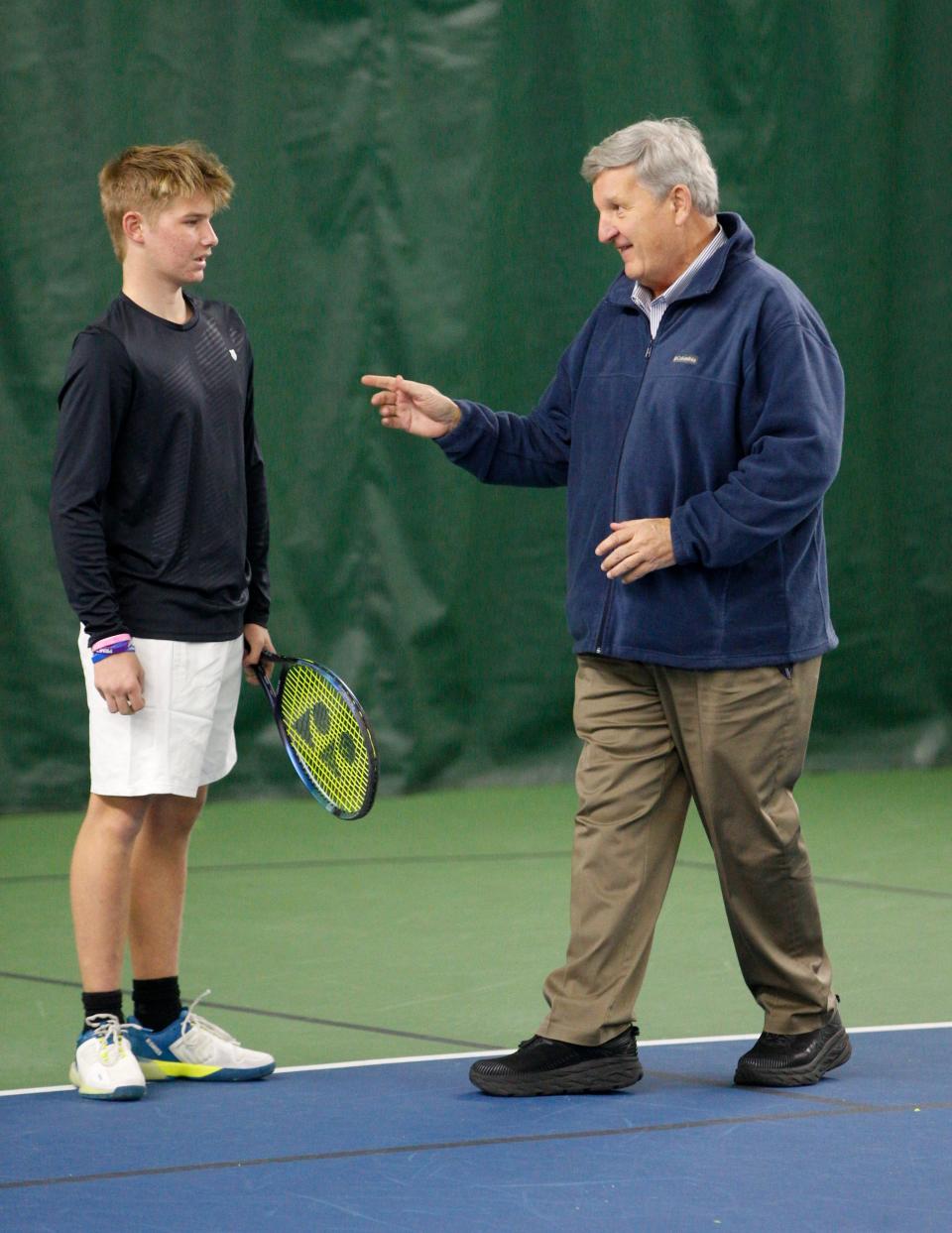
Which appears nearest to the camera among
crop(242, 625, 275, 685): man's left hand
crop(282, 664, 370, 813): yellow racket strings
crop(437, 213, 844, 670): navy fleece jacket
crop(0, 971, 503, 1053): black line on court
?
crop(437, 213, 844, 670): navy fleece jacket

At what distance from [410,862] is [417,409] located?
2.14 m

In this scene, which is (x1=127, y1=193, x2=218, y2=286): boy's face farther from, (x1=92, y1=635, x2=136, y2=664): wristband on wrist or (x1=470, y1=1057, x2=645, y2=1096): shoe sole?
(x1=470, y1=1057, x2=645, y2=1096): shoe sole

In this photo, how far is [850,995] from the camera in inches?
168

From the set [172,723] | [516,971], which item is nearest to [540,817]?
[516,971]

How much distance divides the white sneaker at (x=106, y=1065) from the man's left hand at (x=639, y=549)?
1.12m

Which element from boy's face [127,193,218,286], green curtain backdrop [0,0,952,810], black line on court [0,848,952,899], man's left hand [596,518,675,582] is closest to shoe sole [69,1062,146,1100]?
man's left hand [596,518,675,582]

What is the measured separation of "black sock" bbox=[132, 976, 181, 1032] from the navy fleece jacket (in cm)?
92

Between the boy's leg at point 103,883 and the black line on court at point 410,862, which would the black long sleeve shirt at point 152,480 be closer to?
the boy's leg at point 103,883

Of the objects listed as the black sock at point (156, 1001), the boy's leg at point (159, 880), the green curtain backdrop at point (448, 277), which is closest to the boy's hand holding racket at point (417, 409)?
the boy's leg at point (159, 880)

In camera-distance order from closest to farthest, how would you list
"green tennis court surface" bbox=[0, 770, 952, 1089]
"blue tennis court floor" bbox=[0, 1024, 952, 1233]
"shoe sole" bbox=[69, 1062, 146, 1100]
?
"blue tennis court floor" bbox=[0, 1024, 952, 1233]
"shoe sole" bbox=[69, 1062, 146, 1100]
"green tennis court surface" bbox=[0, 770, 952, 1089]

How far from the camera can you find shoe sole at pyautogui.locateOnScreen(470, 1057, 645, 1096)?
11.5 feet

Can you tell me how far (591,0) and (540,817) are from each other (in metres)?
2.50

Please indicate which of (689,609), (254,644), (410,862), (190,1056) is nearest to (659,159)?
(689,609)

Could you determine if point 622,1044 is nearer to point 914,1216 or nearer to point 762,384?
point 914,1216
